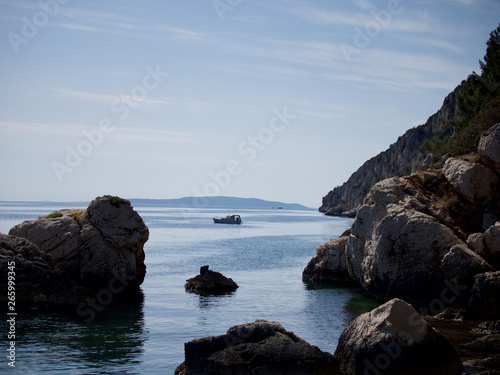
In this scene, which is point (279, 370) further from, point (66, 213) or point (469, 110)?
point (469, 110)

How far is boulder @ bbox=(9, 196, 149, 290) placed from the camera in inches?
1351

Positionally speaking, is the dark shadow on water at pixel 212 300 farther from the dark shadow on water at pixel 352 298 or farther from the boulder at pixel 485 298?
the boulder at pixel 485 298

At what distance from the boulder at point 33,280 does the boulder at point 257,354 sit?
15.3m

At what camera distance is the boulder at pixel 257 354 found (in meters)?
17.5

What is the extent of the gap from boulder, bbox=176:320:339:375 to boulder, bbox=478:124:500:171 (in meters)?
20.3

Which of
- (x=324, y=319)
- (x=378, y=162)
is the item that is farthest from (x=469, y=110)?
(x=378, y=162)

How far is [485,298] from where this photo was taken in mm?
25953

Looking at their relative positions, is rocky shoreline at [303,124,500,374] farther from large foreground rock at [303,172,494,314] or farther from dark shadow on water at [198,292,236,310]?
dark shadow on water at [198,292,236,310]

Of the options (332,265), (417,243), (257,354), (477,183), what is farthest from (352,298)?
(257,354)

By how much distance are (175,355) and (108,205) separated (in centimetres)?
1671

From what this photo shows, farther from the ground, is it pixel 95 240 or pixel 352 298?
pixel 95 240

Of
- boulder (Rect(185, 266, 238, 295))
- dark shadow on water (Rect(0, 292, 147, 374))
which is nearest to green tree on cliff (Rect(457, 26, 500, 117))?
boulder (Rect(185, 266, 238, 295))

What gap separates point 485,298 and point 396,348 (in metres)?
10.5

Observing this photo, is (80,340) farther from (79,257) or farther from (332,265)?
(332,265)
